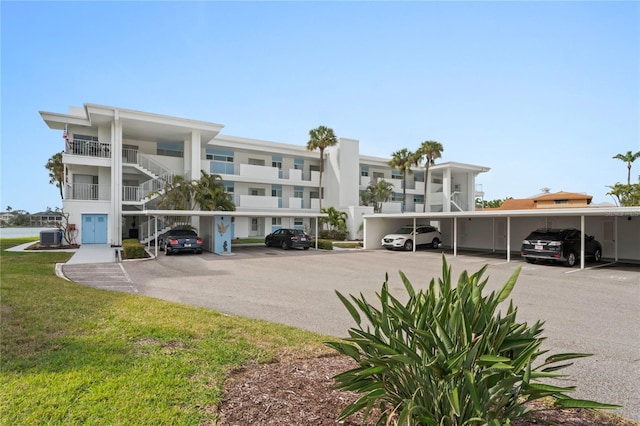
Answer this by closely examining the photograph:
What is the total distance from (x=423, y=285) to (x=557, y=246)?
323 inches

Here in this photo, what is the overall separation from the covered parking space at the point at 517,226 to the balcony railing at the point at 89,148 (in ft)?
59.0

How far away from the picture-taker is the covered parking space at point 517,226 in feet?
56.9

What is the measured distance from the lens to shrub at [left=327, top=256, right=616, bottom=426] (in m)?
2.41

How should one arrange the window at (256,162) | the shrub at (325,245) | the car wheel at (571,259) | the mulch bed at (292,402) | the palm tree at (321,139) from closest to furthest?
the mulch bed at (292,402) < the car wheel at (571,259) < the shrub at (325,245) < the palm tree at (321,139) < the window at (256,162)

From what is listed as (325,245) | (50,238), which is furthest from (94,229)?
(325,245)

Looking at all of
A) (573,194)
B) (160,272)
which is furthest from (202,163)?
(573,194)

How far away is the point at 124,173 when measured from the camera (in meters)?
26.9

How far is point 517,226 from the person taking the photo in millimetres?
22969

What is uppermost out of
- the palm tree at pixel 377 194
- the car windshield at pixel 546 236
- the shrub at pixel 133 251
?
the palm tree at pixel 377 194

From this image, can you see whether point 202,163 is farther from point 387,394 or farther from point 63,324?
point 387,394

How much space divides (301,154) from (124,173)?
15320 mm

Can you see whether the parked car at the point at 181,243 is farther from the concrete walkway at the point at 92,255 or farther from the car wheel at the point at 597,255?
the car wheel at the point at 597,255

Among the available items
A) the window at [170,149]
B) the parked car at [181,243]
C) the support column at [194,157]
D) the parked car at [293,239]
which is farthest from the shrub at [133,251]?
the window at [170,149]

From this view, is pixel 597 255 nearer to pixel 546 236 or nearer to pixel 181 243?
pixel 546 236
